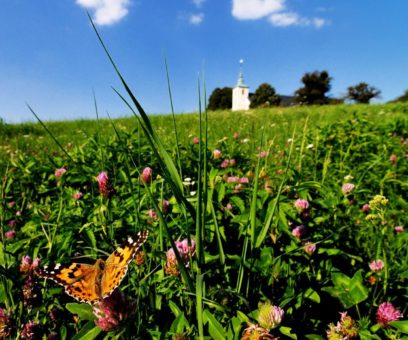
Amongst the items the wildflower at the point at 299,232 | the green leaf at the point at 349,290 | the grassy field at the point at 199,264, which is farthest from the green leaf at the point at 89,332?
the wildflower at the point at 299,232

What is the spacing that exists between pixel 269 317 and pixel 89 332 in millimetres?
512

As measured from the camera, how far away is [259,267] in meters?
1.22

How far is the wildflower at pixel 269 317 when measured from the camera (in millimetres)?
937

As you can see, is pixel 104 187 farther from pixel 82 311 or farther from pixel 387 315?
pixel 387 315

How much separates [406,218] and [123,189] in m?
1.85

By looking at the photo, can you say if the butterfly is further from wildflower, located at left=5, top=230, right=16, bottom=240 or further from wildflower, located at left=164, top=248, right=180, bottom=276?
wildflower, located at left=5, top=230, right=16, bottom=240

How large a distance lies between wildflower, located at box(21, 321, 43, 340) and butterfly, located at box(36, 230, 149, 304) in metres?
0.34

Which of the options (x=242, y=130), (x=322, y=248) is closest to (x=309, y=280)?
(x=322, y=248)

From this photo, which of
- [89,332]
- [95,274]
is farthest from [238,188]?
[89,332]

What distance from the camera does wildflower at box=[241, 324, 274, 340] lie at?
875 mm

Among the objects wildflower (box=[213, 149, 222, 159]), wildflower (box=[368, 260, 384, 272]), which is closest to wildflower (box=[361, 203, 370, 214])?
Answer: wildflower (box=[368, 260, 384, 272])

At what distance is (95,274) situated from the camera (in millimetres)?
1021

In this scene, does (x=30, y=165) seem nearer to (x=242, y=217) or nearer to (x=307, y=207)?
(x=242, y=217)

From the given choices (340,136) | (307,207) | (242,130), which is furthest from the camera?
(242,130)
